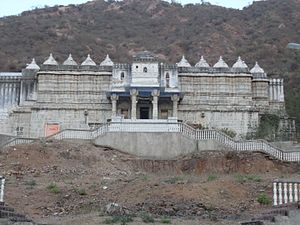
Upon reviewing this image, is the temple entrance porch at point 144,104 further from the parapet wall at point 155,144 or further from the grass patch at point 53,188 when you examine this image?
the grass patch at point 53,188

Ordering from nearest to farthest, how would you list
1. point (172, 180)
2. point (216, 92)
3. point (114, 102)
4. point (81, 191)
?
point (81, 191), point (172, 180), point (114, 102), point (216, 92)

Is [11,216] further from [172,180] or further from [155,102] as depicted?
[155,102]

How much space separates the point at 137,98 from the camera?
47281 millimetres

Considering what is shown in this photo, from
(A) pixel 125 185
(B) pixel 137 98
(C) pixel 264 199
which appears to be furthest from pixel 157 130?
(C) pixel 264 199

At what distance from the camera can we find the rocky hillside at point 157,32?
84500mm

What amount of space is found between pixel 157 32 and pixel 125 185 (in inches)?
3194

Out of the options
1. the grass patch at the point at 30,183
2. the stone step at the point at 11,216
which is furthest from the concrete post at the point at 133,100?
the stone step at the point at 11,216

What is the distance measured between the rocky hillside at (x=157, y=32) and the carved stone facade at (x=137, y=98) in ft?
78.5

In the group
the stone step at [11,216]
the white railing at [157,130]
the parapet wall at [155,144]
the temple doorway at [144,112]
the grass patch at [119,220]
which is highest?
the temple doorway at [144,112]

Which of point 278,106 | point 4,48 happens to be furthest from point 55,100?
point 4,48

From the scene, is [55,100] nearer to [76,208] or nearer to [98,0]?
[76,208]

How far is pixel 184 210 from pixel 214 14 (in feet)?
292

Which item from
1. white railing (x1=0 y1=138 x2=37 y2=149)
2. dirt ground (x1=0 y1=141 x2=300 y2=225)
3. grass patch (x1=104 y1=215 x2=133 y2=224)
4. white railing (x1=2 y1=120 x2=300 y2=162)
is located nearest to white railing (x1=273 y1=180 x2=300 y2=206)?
dirt ground (x1=0 y1=141 x2=300 y2=225)

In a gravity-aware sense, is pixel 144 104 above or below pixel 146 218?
above
